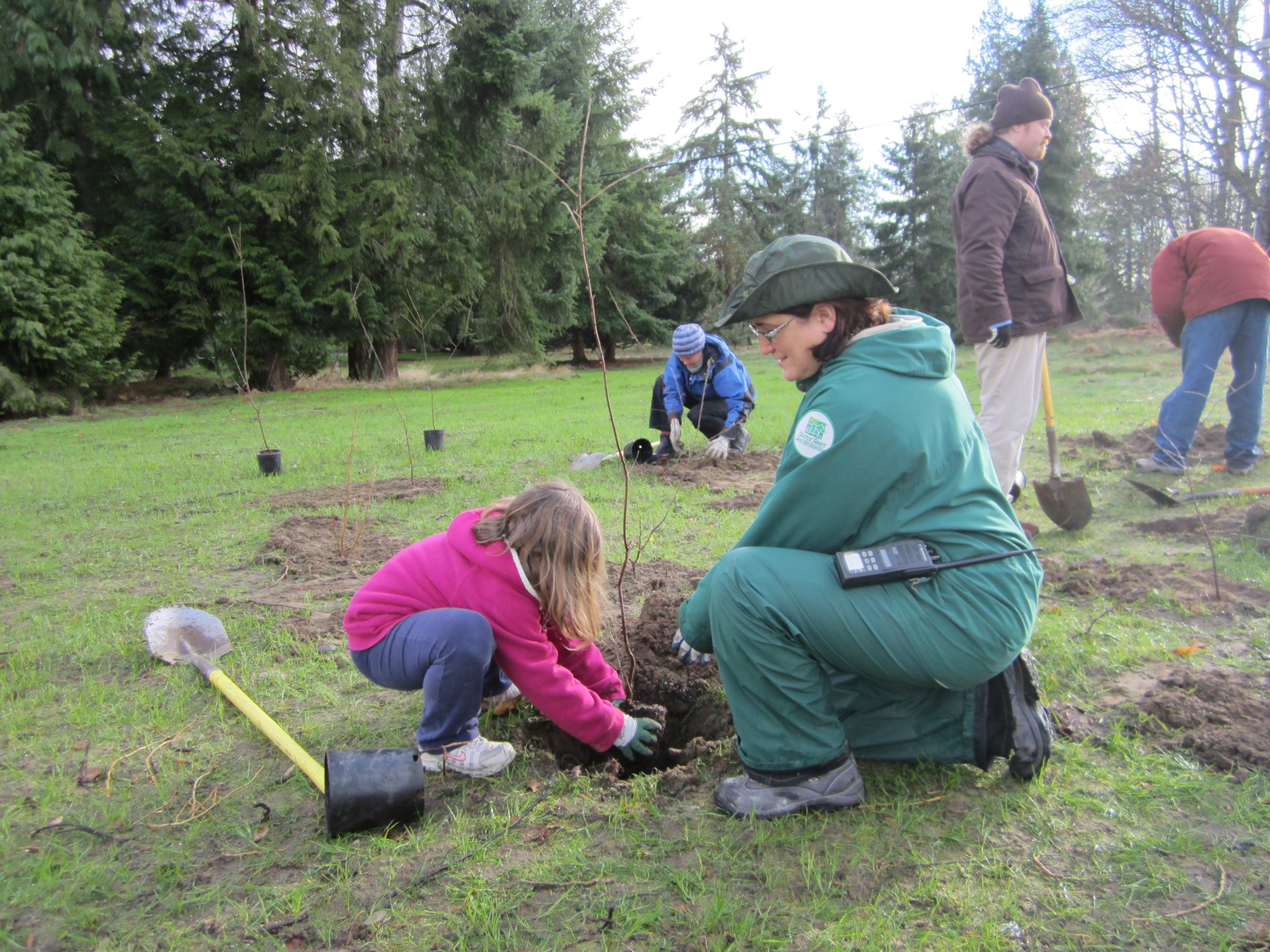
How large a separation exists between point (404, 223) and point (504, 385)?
4950 mm

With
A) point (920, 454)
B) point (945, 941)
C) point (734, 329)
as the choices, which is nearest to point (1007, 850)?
point (945, 941)

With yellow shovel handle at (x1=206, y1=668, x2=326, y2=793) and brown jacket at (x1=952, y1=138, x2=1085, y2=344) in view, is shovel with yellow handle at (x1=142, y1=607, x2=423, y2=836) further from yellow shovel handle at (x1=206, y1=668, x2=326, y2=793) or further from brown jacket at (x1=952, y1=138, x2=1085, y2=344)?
brown jacket at (x1=952, y1=138, x2=1085, y2=344)

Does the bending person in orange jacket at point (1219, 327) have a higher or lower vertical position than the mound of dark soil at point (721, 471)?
higher

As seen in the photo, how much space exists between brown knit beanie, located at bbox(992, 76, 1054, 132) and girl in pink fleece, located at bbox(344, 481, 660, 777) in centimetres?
385

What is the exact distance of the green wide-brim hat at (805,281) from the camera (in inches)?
88.4

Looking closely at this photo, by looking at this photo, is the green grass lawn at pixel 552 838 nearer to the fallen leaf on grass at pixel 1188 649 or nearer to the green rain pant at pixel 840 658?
the fallen leaf on grass at pixel 1188 649

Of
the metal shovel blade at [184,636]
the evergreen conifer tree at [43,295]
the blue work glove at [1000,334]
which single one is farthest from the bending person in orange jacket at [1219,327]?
the evergreen conifer tree at [43,295]

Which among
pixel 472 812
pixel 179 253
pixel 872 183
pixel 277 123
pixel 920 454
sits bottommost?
pixel 472 812

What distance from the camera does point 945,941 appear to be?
1815 millimetres

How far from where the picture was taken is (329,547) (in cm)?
529

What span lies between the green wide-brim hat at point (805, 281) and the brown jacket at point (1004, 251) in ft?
8.69

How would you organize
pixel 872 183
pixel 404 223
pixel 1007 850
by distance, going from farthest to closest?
1. pixel 872 183
2. pixel 404 223
3. pixel 1007 850

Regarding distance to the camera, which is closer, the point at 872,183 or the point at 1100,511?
the point at 1100,511

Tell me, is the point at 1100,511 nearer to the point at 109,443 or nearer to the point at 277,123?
the point at 109,443
